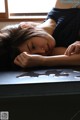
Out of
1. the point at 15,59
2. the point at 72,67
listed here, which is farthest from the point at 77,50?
the point at 15,59

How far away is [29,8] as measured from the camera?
5.99 feet

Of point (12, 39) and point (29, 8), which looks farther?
point (29, 8)

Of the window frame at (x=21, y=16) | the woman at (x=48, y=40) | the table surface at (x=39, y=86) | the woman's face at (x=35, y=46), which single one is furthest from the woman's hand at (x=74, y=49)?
the window frame at (x=21, y=16)

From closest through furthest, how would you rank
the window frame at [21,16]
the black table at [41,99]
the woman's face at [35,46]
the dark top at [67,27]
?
the black table at [41,99], the woman's face at [35,46], the dark top at [67,27], the window frame at [21,16]

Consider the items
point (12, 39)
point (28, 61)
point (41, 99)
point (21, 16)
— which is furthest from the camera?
point (21, 16)

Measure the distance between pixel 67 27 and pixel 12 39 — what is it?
12.0 inches

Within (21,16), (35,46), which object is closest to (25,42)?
(35,46)

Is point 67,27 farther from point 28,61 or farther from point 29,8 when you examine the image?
point 29,8

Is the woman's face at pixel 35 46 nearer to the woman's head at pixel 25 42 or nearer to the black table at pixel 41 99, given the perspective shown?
the woman's head at pixel 25 42

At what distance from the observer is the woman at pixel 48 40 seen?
805mm

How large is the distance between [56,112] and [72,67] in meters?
0.24

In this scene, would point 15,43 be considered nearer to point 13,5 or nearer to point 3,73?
point 3,73

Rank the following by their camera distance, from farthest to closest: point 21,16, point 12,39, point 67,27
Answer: point 21,16 → point 67,27 → point 12,39

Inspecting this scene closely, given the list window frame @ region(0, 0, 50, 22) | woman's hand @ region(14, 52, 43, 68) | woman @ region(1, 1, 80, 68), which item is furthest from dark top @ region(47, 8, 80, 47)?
window frame @ region(0, 0, 50, 22)
